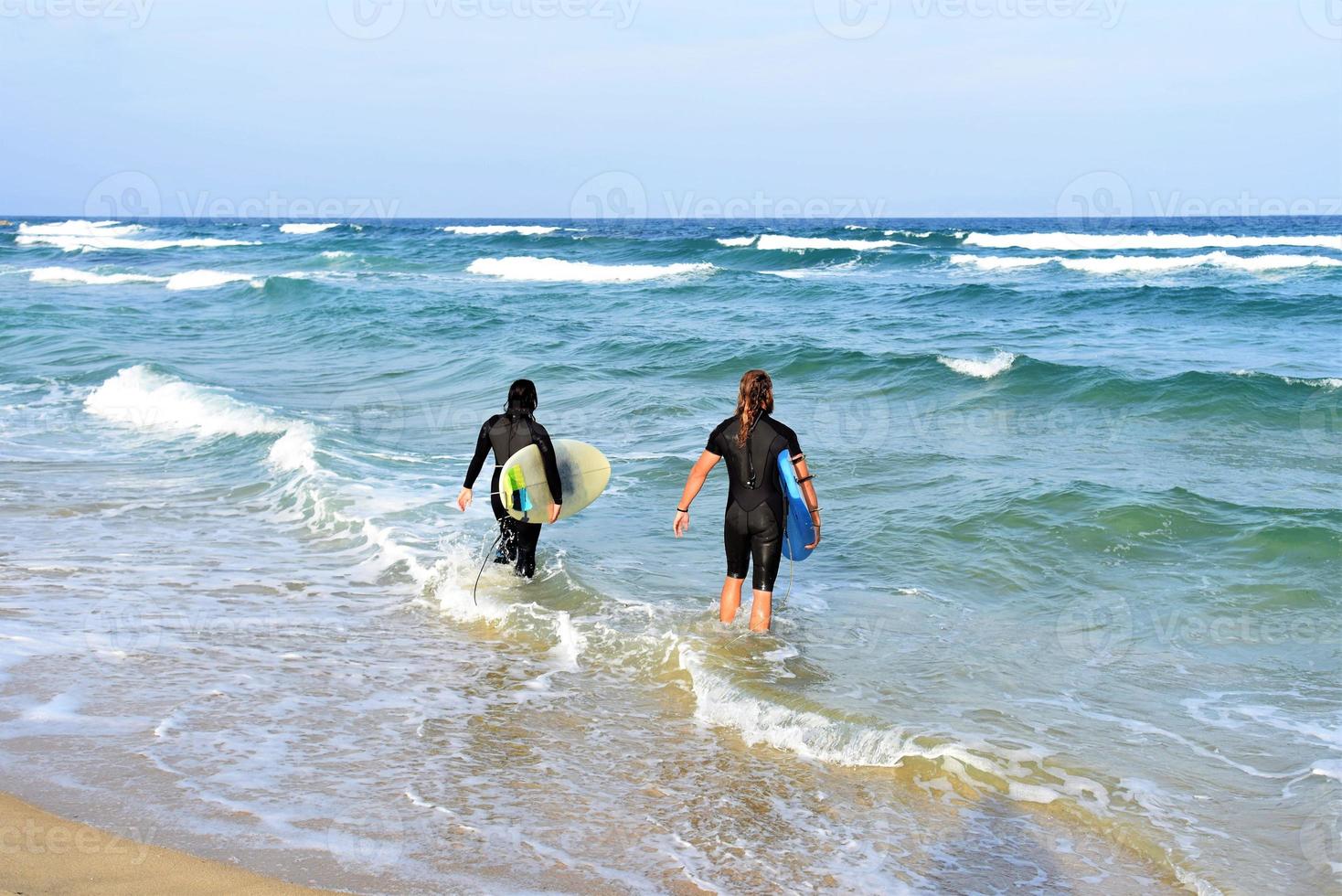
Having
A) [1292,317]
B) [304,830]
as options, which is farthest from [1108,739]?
[1292,317]

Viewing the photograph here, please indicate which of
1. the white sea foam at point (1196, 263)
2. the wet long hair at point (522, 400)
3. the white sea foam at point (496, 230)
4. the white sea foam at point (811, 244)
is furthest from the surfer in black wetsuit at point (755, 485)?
the white sea foam at point (496, 230)

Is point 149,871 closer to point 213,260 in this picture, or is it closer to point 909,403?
point 909,403

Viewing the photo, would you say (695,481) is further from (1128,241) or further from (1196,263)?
(1128,241)

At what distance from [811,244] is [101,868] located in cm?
4813

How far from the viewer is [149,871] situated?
3738mm

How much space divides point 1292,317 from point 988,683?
1974 centimetres

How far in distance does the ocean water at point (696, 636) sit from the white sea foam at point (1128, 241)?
106 feet

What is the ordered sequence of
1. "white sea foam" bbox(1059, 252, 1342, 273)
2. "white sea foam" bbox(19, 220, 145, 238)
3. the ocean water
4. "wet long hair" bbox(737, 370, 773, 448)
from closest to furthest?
1. the ocean water
2. "wet long hair" bbox(737, 370, 773, 448)
3. "white sea foam" bbox(1059, 252, 1342, 273)
4. "white sea foam" bbox(19, 220, 145, 238)

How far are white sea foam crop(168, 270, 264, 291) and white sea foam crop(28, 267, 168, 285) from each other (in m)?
0.86

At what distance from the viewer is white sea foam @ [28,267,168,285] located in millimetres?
37594

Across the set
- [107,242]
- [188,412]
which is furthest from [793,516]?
[107,242]

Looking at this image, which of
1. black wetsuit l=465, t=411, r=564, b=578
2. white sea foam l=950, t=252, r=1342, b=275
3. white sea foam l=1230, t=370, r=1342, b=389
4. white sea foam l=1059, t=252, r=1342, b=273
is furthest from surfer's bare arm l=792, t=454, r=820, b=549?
white sea foam l=1059, t=252, r=1342, b=273

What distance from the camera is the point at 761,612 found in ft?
22.5

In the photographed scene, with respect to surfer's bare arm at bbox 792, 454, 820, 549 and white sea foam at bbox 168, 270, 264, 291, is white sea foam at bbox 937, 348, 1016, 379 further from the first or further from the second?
white sea foam at bbox 168, 270, 264, 291
